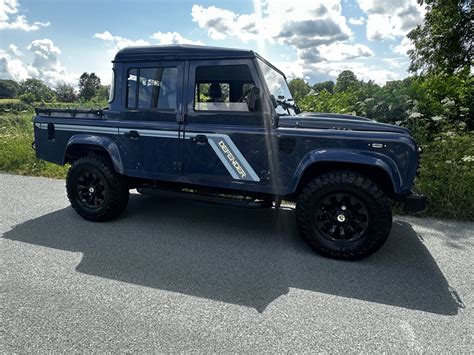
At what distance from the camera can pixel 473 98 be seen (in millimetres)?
8531

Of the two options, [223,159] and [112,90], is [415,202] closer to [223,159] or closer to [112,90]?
[223,159]

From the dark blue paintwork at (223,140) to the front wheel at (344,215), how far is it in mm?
185

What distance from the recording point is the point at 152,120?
12.7 ft

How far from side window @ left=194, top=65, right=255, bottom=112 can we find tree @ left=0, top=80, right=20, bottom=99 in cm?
11526

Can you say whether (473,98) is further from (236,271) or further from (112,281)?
(112,281)

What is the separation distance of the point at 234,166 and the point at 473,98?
8353 mm

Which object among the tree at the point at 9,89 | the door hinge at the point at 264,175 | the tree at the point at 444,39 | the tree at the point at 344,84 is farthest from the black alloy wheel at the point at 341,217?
the tree at the point at 9,89

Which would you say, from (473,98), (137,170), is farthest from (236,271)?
(473,98)

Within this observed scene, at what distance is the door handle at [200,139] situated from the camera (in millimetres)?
3592

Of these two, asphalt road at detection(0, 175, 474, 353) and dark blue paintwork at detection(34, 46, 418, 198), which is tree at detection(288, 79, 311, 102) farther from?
asphalt road at detection(0, 175, 474, 353)

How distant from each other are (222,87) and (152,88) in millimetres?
886

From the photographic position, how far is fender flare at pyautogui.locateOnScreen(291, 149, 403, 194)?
3088 mm

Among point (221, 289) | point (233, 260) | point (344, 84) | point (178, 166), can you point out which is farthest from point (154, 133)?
point (344, 84)

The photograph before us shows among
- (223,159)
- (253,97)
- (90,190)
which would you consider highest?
(253,97)
